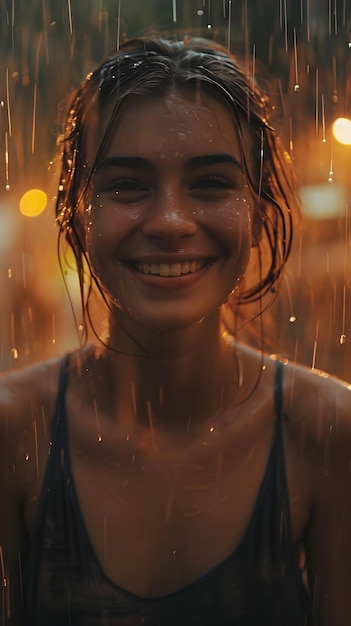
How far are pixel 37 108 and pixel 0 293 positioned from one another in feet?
4.75

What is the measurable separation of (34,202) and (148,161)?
852 millimetres

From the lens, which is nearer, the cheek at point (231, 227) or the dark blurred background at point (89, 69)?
the cheek at point (231, 227)

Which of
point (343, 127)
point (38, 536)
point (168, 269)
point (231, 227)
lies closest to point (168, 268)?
point (168, 269)

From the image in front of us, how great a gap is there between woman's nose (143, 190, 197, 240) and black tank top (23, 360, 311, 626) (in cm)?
48

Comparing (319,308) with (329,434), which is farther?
(319,308)

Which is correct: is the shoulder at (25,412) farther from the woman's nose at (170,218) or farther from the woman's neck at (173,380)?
the woman's nose at (170,218)

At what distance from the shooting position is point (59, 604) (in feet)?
4.33

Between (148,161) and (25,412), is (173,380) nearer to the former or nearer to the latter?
(25,412)

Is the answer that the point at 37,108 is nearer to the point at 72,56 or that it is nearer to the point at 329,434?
the point at 72,56

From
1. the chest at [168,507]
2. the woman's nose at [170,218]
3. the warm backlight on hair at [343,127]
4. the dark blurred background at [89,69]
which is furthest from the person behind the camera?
the warm backlight on hair at [343,127]

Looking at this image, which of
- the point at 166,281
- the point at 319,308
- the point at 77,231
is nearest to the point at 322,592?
the point at 166,281

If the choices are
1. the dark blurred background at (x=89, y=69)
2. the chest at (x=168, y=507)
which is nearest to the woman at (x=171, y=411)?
the chest at (x=168, y=507)

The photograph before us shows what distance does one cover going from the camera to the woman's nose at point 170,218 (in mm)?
1187

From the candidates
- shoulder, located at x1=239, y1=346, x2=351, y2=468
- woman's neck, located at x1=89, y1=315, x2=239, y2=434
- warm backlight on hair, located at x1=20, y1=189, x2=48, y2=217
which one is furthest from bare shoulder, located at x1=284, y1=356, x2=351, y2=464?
warm backlight on hair, located at x1=20, y1=189, x2=48, y2=217
